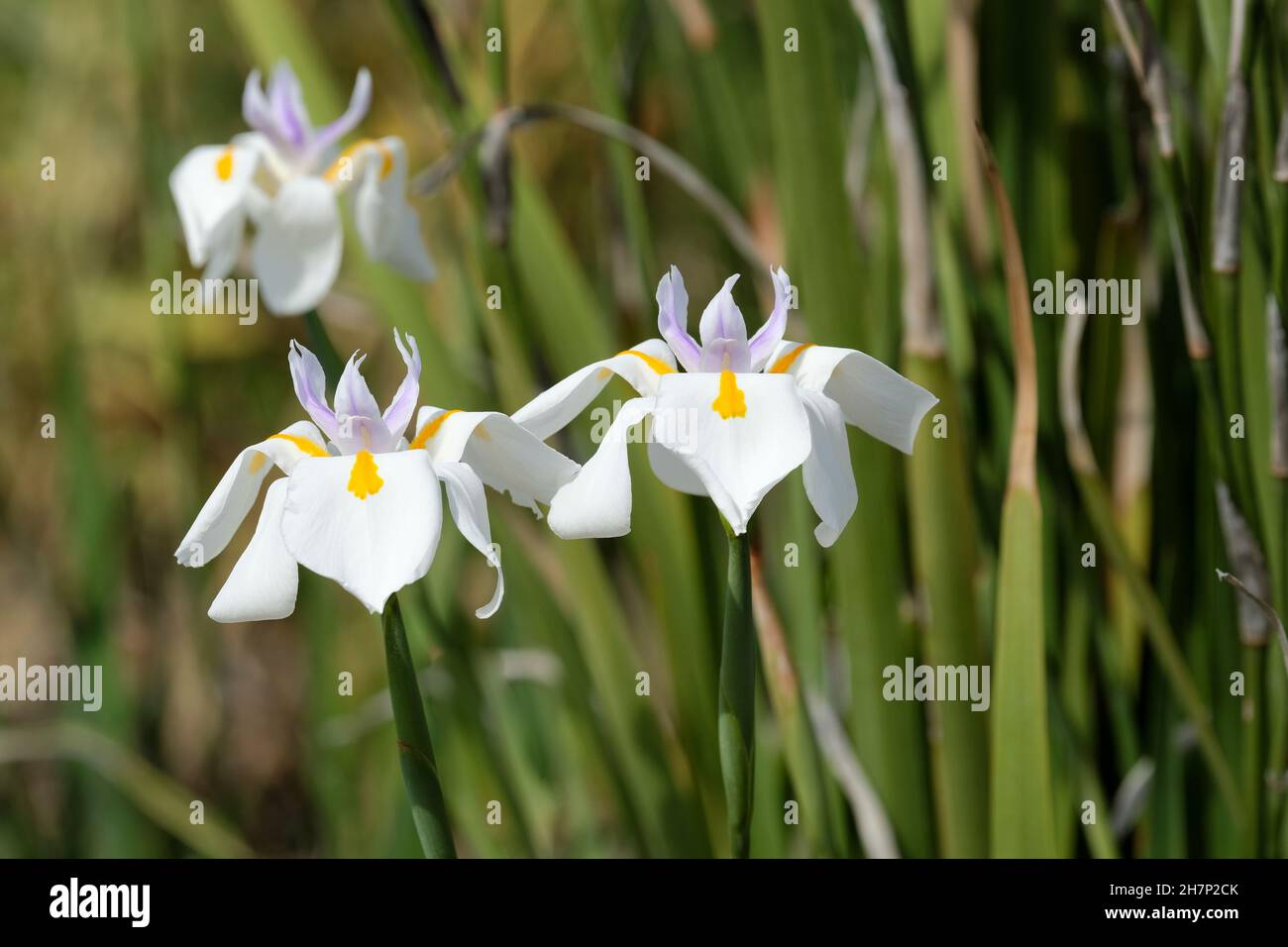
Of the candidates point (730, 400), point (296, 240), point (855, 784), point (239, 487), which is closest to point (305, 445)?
point (239, 487)

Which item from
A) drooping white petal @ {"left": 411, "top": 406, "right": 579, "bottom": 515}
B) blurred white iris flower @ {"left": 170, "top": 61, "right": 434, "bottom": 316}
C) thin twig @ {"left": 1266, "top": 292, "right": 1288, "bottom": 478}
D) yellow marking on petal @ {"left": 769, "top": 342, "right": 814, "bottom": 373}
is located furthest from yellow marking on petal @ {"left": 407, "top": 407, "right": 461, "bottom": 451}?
thin twig @ {"left": 1266, "top": 292, "right": 1288, "bottom": 478}

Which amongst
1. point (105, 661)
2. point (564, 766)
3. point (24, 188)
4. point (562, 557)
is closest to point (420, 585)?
point (562, 557)

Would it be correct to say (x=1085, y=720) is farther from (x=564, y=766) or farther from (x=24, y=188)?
(x=24, y=188)

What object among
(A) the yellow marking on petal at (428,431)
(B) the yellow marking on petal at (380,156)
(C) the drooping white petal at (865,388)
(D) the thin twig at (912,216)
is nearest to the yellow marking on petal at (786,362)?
(C) the drooping white petal at (865,388)

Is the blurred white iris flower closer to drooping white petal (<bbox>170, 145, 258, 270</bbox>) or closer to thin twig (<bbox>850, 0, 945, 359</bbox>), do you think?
drooping white petal (<bbox>170, 145, 258, 270</bbox>)

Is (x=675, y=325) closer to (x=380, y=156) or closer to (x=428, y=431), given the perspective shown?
(x=428, y=431)
